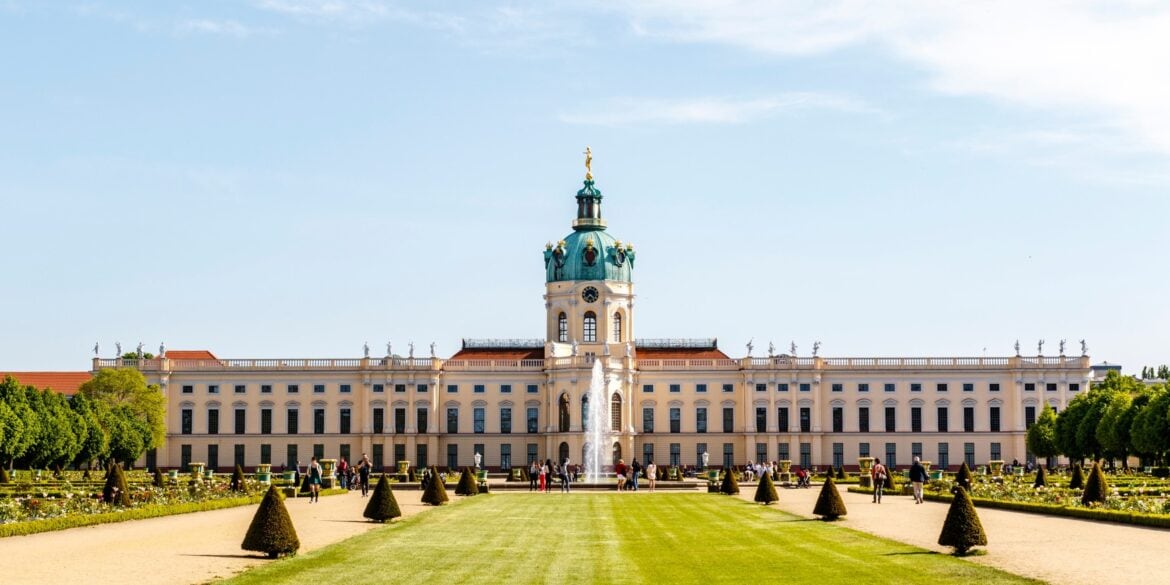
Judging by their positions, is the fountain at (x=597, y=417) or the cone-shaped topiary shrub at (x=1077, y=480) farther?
the fountain at (x=597, y=417)

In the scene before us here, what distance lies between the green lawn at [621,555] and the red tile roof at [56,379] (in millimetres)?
90241

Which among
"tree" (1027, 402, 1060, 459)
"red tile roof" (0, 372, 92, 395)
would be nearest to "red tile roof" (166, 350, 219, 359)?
"red tile roof" (0, 372, 92, 395)

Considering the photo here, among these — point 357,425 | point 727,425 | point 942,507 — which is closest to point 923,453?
point 727,425

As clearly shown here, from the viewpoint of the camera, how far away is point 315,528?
37812mm

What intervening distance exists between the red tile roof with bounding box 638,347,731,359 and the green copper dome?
5.93m

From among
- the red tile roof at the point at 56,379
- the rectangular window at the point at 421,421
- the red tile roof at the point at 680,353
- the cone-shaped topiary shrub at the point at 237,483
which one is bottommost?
the cone-shaped topiary shrub at the point at 237,483

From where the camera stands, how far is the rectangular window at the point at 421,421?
111438 mm

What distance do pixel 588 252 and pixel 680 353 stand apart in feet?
35.8

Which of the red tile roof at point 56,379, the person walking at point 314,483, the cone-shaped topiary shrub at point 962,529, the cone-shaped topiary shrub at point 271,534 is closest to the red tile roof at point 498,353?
the red tile roof at point 56,379

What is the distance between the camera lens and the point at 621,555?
1171 inches

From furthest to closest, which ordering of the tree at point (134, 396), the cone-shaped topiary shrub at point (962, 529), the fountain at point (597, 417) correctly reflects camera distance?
1. the fountain at point (597, 417)
2. the tree at point (134, 396)
3. the cone-shaped topiary shrub at point (962, 529)

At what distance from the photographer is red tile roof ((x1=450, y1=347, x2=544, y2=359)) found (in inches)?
4584

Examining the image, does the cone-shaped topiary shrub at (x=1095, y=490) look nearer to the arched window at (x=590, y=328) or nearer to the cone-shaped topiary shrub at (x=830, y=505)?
the cone-shaped topiary shrub at (x=830, y=505)

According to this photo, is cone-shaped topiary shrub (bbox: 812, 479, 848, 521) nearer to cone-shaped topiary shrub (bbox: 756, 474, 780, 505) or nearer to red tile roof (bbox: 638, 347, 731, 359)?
cone-shaped topiary shrub (bbox: 756, 474, 780, 505)
